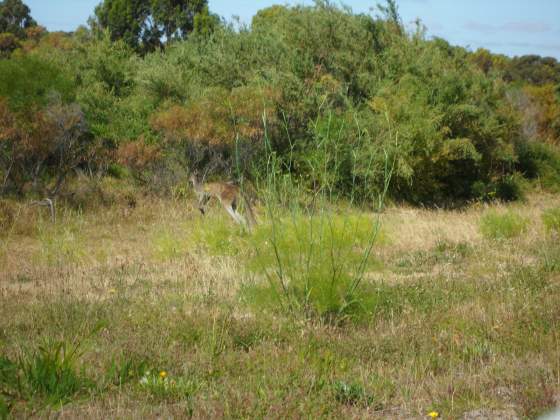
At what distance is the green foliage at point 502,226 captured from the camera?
41.0 feet

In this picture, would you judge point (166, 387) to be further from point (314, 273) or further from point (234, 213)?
point (234, 213)

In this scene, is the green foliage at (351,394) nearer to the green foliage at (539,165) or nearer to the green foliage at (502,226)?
the green foliage at (502,226)

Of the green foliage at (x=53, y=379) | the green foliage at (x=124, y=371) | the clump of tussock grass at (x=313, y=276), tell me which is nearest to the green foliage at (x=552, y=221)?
the clump of tussock grass at (x=313, y=276)

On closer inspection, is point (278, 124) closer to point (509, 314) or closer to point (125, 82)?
point (125, 82)

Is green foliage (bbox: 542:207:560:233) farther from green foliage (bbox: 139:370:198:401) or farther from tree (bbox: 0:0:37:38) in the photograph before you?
tree (bbox: 0:0:37:38)

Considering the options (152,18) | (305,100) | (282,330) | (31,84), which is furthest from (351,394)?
(152,18)

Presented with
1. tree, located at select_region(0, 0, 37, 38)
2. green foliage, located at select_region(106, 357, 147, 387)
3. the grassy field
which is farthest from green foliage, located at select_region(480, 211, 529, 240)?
tree, located at select_region(0, 0, 37, 38)

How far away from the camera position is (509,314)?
656 centimetres

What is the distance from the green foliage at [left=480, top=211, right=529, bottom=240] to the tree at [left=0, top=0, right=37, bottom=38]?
42.8 m

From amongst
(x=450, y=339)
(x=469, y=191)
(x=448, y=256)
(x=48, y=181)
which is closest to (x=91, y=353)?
(x=450, y=339)

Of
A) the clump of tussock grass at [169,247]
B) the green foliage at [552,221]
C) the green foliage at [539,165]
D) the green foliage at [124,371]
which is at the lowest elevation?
the clump of tussock grass at [169,247]

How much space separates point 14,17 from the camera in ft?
164

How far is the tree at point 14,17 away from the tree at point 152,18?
10061mm

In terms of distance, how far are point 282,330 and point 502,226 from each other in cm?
749
